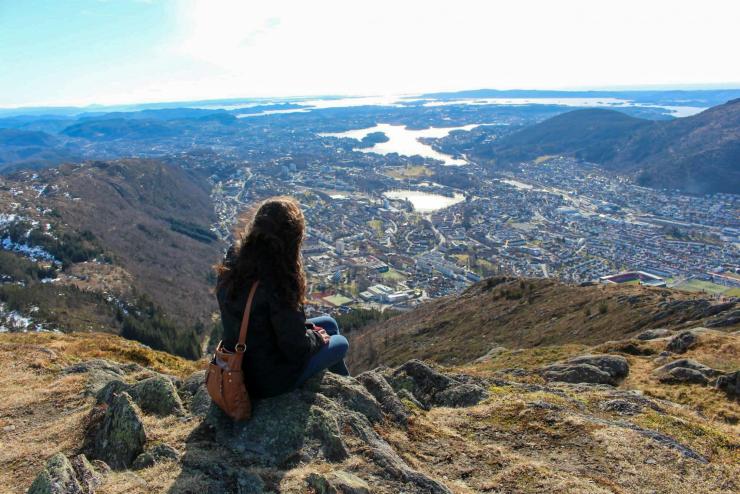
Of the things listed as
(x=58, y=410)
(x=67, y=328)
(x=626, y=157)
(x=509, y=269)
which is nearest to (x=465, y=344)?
(x=58, y=410)

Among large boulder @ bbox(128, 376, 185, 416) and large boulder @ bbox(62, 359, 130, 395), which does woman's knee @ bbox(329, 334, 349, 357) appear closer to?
large boulder @ bbox(128, 376, 185, 416)

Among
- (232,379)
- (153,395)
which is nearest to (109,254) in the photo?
(153,395)

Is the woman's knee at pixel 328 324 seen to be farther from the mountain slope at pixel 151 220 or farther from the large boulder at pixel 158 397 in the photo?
the mountain slope at pixel 151 220

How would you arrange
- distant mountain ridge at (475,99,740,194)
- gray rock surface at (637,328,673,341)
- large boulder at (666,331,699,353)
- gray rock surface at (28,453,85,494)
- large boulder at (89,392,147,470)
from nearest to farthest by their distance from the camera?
1. gray rock surface at (28,453,85,494)
2. large boulder at (89,392,147,470)
3. large boulder at (666,331,699,353)
4. gray rock surface at (637,328,673,341)
5. distant mountain ridge at (475,99,740,194)

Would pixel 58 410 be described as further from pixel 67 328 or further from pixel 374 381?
pixel 67 328

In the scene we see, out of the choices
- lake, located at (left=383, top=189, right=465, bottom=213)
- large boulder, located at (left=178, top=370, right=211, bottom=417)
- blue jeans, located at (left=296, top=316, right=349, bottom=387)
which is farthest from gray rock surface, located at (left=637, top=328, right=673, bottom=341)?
lake, located at (left=383, top=189, right=465, bottom=213)

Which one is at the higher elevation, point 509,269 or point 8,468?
point 8,468
